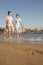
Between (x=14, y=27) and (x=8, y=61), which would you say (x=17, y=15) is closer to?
(x=14, y=27)

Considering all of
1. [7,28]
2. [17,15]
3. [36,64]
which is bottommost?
[36,64]

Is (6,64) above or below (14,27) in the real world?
below

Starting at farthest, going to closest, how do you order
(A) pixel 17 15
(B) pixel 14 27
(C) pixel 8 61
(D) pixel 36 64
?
(B) pixel 14 27 → (A) pixel 17 15 → (C) pixel 8 61 → (D) pixel 36 64

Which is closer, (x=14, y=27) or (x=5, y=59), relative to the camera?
(x=5, y=59)

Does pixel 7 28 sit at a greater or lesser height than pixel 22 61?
greater

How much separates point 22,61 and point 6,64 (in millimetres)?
366

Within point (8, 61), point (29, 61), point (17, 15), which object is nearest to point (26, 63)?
point (29, 61)

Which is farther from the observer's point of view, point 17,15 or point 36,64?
point 17,15

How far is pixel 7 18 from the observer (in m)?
14.0

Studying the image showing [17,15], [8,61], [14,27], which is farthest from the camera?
[14,27]

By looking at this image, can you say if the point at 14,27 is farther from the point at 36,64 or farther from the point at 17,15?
the point at 36,64

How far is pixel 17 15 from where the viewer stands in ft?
45.7

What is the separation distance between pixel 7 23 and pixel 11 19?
45cm

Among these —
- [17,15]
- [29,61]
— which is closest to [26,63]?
[29,61]
